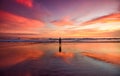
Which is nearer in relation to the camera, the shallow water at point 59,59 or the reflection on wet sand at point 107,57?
the shallow water at point 59,59

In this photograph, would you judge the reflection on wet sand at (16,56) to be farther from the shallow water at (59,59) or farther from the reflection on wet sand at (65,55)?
the reflection on wet sand at (65,55)

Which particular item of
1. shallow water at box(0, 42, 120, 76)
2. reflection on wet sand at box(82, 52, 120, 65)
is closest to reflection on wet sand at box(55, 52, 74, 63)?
shallow water at box(0, 42, 120, 76)

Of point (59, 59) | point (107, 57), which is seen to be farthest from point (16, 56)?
point (107, 57)

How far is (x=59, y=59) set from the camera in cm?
321

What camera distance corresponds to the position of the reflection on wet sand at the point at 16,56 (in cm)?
312

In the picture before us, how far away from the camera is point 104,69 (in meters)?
3.01

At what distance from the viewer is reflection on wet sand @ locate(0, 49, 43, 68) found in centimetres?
312

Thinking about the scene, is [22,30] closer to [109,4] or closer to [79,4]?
[79,4]

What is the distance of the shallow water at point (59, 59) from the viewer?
9.71ft

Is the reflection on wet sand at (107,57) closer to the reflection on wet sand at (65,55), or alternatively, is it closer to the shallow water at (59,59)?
the shallow water at (59,59)

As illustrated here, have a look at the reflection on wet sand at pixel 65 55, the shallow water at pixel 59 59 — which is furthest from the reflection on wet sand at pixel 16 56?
the reflection on wet sand at pixel 65 55

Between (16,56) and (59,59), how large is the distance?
0.58 m

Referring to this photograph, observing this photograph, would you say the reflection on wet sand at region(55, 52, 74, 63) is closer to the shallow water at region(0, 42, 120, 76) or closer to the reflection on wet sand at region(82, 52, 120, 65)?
the shallow water at region(0, 42, 120, 76)

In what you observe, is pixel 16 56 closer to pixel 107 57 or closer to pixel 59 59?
pixel 59 59
